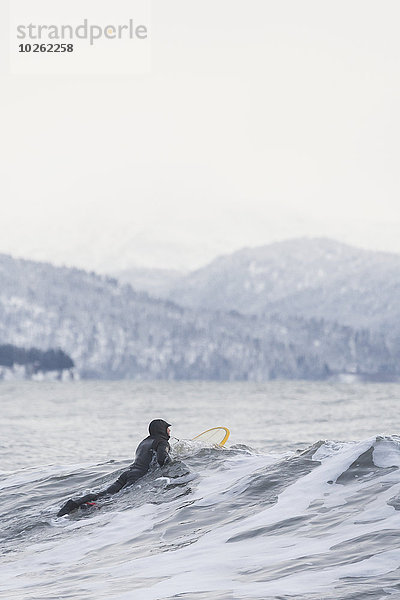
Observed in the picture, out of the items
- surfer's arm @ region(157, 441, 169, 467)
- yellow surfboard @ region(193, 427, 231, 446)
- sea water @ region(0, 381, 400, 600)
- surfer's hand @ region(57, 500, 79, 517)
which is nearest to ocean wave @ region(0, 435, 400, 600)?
sea water @ region(0, 381, 400, 600)

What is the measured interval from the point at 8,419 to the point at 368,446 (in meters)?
57.1

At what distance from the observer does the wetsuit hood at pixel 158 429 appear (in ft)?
74.3

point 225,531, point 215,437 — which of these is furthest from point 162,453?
point 225,531

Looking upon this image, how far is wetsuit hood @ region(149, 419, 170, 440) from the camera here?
74.3 ft

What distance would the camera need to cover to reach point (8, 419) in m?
72.9

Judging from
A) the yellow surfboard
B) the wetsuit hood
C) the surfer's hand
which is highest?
the wetsuit hood

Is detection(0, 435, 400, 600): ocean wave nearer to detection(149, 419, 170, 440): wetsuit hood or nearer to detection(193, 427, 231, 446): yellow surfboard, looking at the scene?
detection(149, 419, 170, 440): wetsuit hood

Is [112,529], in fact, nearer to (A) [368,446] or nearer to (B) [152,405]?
(A) [368,446]

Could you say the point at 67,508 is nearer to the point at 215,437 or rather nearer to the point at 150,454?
the point at 150,454

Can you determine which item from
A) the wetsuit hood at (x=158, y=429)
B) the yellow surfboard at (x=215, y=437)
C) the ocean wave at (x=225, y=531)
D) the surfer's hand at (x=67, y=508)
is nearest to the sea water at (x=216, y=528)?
the ocean wave at (x=225, y=531)

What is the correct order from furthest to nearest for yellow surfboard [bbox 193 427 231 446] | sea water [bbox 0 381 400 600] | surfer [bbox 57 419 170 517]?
yellow surfboard [bbox 193 427 231 446] → surfer [bbox 57 419 170 517] → sea water [bbox 0 381 400 600]

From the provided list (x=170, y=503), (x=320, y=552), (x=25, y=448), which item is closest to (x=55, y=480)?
(x=170, y=503)

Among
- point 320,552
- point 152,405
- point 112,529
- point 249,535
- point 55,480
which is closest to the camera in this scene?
point 320,552

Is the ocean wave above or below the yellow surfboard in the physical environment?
below
